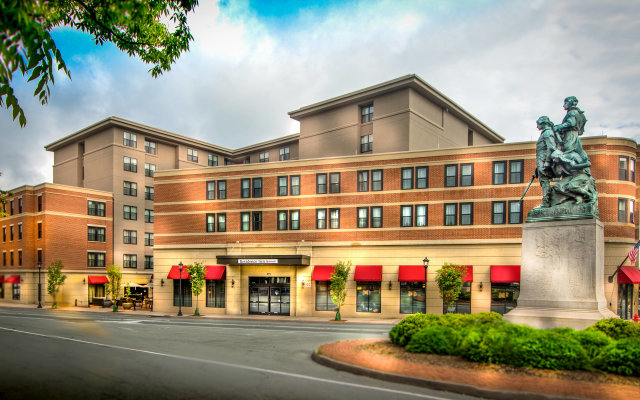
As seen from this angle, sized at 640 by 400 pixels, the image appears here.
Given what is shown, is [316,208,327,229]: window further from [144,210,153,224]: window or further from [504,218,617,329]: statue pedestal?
[144,210,153,224]: window

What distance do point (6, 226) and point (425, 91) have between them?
52.6m

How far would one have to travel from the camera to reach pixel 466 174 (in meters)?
37.8

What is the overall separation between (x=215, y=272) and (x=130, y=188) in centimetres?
2529

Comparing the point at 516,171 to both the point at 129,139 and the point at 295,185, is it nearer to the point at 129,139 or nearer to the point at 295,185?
the point at 295,185

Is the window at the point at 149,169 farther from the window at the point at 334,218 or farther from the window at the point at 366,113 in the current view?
the window at the point at 334,218

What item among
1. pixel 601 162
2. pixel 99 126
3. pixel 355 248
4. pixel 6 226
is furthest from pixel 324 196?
pixel 6 226

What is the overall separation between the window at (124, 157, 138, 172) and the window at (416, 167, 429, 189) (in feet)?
127

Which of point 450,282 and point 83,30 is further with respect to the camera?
point 450,282

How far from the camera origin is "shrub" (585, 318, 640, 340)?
14.4 metres

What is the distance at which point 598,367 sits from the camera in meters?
11.9

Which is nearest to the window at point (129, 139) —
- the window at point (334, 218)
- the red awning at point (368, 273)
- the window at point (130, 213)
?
the window at point (130, 213)

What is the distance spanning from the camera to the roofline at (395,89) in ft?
146

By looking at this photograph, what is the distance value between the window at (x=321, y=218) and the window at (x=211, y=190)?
1004 centimetres

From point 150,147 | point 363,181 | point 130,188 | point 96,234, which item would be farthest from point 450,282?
point 150,147
